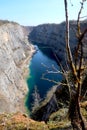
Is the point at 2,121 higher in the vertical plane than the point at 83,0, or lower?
lower

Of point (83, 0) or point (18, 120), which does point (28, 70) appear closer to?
point (18, 120)

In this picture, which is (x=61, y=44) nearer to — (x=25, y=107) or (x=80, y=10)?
(x=25, y=107)

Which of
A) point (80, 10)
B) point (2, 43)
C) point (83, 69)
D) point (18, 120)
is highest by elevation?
point (80, 10)

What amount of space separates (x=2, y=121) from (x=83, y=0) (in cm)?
Result: 1119

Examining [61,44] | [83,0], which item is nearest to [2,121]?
[83,0]

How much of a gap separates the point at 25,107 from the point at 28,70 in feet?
160

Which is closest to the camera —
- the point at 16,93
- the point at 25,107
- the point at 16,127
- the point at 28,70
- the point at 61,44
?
the point at 16,127

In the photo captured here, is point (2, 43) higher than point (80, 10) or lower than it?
lower

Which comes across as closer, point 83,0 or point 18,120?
point 83,0

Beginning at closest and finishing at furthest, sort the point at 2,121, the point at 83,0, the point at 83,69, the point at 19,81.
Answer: the point at 83,0, the point at 83,69, the point at 2,121, the point at 19,81

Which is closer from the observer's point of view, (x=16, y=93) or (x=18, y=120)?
(x=18, y=120)

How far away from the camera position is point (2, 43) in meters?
110

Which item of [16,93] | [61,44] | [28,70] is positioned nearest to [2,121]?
[16,93]

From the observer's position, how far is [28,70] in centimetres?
13025
